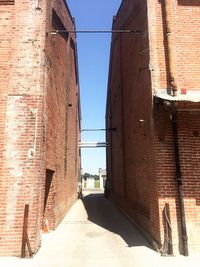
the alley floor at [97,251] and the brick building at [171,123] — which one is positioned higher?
the brick building at [171,123]

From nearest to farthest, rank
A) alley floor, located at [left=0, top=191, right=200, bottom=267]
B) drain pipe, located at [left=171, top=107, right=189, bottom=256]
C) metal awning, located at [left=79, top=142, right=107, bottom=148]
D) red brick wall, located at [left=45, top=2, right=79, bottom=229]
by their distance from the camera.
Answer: alley floor, located at [left=0, top=191, right=200, bottom=267]
drain pipe, located at [left=171, top=107, right=189, bottom=256]
red brick wall, located at [left=45, top=2, right=79, bottom=229]
metal awning, located at [left=79, top=142, right=107, bottom=148]

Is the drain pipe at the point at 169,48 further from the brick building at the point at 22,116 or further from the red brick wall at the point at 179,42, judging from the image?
the brick building at the point at 22,116

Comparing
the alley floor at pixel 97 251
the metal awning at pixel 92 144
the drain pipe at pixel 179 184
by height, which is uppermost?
the metal awning at pixel 92 144

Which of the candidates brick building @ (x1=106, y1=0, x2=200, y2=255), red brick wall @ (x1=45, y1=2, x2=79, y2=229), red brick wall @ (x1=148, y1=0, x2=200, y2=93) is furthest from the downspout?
red brick wall @ (x1=45, y1=2, x2=79, y2=229)

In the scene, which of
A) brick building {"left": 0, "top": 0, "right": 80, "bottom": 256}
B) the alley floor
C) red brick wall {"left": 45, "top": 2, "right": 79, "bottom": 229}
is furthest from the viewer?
red brick wall {"left": 45, "top": 2, "right": 79, "bottom": 229}

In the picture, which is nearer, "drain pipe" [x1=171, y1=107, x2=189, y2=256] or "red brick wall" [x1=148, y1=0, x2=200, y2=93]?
"drain pipe" [x1=171, y1=107, x2=189, y2=256]

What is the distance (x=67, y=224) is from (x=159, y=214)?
4.80m

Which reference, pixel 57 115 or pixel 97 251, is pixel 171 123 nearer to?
pixel 97 251

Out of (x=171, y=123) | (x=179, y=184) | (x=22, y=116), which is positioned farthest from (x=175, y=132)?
(x=22, y=116)

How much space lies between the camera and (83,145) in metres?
25.5

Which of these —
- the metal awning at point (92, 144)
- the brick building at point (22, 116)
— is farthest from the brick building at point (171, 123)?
the metal awning at point (92, 144)

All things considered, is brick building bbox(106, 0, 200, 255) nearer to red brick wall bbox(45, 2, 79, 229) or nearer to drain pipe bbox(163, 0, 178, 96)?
drain pipe bbox(163, 0, 178, 96)

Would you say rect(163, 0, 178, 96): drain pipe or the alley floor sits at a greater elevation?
rect(163, 0, 178, 96): drain pipe

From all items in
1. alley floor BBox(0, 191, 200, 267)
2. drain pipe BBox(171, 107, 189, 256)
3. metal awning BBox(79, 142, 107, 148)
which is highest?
metal awning BBox(79, 142, 107, 148)
